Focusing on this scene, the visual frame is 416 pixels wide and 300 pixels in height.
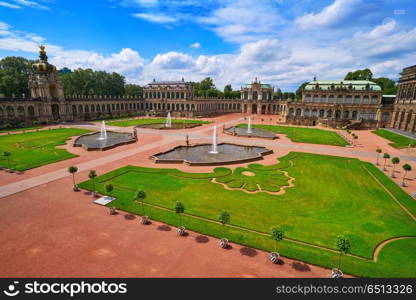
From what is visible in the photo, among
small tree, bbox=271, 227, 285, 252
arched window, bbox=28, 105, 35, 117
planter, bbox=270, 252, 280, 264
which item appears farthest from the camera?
arched window, bbox=28, 105, 35, 117

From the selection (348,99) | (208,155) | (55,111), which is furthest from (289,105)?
(55,111)

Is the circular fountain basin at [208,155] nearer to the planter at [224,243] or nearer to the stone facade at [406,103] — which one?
the planter at [224,243]

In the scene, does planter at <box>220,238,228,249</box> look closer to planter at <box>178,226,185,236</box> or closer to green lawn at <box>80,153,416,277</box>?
green lawn at <box>80,153,416,277</box>

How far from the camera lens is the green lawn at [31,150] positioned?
36.7 meters

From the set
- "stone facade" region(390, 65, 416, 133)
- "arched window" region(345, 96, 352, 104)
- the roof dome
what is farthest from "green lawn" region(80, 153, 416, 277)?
the roof dome

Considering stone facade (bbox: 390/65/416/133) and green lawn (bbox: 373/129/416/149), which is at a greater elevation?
stone facade (bbox: 390/65/416/133)

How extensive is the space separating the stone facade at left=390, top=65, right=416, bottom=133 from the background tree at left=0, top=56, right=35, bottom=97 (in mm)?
137005

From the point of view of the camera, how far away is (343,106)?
93.1 metres

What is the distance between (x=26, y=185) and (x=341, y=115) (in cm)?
10397

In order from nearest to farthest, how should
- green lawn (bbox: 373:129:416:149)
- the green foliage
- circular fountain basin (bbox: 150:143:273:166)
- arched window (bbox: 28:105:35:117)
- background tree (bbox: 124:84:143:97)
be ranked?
circular fountain basin (bbox: 150:143:273:166) < green lawn (bbox: 373:129:416:149) < arched window (bbox: 28:105:35:117) < the green foliage < background tree (bbox: 124:84:143:97)

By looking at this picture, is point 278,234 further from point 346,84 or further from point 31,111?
point 31,111

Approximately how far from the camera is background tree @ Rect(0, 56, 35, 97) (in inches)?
3403

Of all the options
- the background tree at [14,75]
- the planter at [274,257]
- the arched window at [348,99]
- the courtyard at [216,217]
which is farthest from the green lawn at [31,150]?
the arched window at [348,99]

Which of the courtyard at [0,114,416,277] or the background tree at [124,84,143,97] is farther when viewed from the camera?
the background tree at [124,84,143,97]
